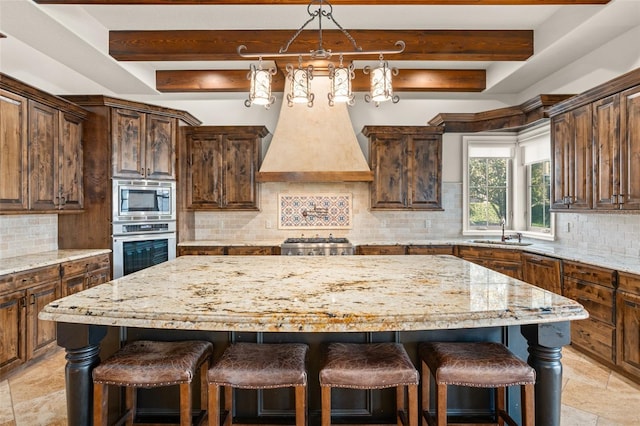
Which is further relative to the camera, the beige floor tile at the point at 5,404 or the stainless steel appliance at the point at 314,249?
the stainless steel appliance at the point at 314,249

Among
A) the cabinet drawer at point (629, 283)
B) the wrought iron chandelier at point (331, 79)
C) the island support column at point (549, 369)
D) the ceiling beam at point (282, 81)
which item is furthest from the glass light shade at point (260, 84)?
the cabinet drawer at point (629, 283)

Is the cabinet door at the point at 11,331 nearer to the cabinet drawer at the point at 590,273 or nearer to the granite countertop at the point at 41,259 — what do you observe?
the granite countertop at the point at 41,259

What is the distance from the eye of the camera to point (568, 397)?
8.65 feet

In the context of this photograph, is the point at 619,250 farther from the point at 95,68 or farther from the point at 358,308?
the point at 95,68

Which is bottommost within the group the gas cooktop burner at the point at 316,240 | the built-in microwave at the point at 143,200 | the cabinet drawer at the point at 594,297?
the cabinet drawer at the point at 594,297

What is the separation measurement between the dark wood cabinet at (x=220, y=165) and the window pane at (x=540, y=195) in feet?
12.2

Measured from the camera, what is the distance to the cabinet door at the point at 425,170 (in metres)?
4.94

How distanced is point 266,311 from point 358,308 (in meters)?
0.37

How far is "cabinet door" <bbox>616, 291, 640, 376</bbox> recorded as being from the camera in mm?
2715

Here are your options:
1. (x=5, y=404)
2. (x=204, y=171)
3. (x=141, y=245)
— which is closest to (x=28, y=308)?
(x=5, y=404)

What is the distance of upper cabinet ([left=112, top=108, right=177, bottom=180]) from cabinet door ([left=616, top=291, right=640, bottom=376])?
183 inches

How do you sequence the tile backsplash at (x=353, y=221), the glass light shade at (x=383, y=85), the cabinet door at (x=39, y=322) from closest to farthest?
the glass light shade at (x=383, y=85) → the cabinet door at (x=39, y=322) → the tile backsplash at (x=353, y=221)

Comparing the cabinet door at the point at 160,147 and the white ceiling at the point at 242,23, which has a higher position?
Result: the white ceiling at the point at 242,23

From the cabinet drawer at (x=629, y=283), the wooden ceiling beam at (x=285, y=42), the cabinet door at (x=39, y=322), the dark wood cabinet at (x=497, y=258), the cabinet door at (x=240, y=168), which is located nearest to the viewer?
the cabinet drawer at (x=629, y=283)
